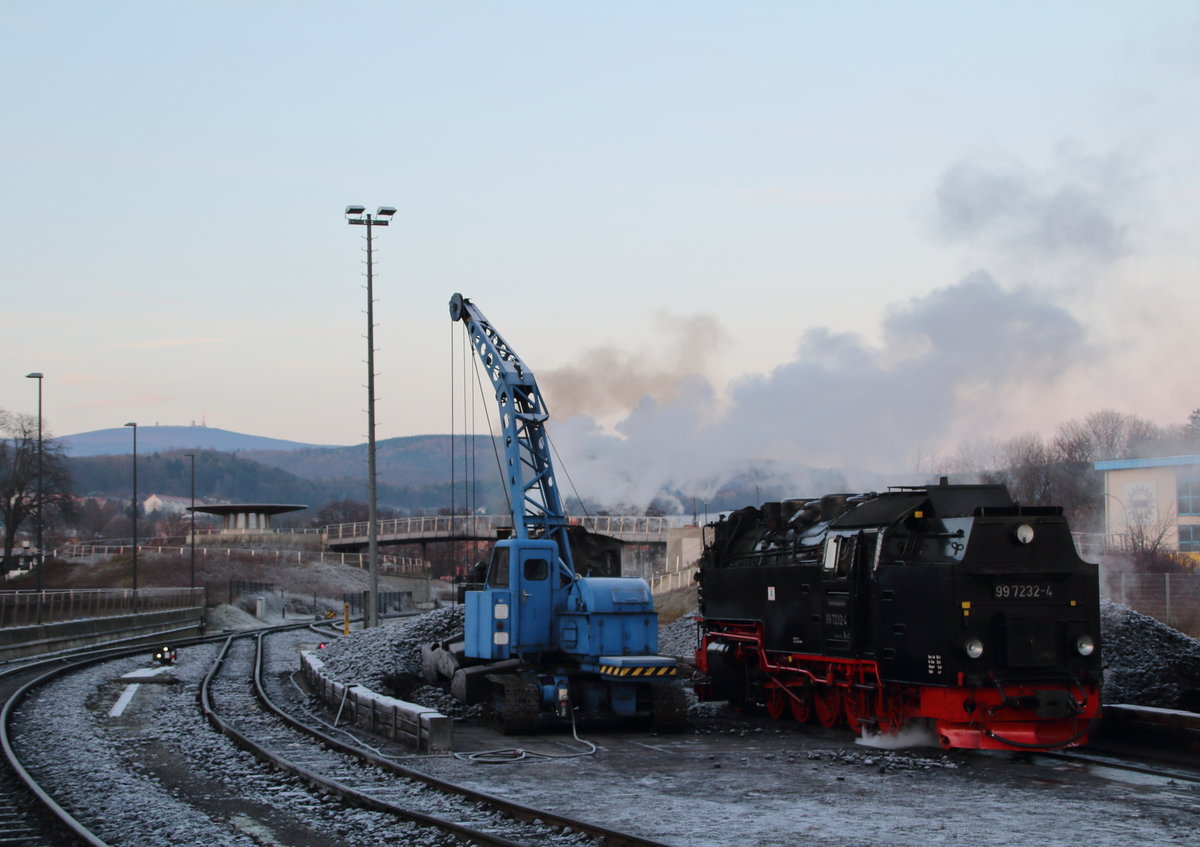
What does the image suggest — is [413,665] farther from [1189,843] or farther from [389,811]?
[1189,843]

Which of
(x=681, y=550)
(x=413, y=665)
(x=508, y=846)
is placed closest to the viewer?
(x=508, y=846)

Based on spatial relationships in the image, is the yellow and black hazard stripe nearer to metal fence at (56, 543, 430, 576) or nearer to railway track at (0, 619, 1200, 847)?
railway track at (0, 619, 1200, 847)

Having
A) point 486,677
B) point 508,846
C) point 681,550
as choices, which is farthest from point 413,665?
point 681,550

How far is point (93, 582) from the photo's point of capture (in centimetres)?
8019

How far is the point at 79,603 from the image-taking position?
47500mm

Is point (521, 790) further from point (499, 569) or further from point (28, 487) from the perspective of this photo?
point (28, 487)

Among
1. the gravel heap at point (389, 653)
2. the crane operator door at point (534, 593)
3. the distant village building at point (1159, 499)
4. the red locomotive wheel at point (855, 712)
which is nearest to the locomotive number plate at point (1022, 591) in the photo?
the red locomotive wheel at point (855, 712)

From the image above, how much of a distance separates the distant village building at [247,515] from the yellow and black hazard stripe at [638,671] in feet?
257

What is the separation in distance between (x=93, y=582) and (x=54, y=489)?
9.37 m

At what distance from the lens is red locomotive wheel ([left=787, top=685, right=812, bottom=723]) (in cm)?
1947

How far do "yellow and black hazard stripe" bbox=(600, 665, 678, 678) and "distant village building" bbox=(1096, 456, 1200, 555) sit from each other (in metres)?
26.8

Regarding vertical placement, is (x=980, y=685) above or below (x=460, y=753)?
above

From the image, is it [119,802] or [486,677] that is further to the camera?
[486,677]

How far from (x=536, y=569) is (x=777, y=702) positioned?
190 inches
